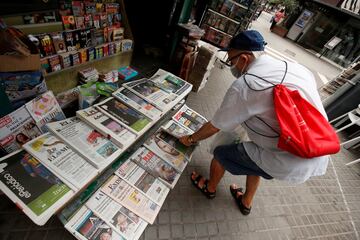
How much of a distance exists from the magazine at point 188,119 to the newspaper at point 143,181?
2.68 feet

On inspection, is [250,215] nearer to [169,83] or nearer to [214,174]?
[214,174]

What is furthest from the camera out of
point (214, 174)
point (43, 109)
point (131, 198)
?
point (214, 174)

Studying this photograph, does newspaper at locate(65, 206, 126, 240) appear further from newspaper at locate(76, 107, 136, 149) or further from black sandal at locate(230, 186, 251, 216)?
black sandal at locate(230, 186, 251, 216)

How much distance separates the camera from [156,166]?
203 cm

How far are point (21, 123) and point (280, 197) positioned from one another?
298cm

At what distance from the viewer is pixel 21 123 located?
5.52ft

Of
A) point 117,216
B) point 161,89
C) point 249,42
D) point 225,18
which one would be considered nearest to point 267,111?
point 249,42

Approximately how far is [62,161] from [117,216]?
633 millimetres

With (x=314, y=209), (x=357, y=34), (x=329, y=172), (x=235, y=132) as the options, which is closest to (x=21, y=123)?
(x=235, y=132)

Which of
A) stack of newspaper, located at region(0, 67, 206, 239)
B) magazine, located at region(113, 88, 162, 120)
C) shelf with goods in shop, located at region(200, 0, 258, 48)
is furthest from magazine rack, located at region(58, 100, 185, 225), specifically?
shelf with goods in shop, located at region(200, 0, 258, 48)

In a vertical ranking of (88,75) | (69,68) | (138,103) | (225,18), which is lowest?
(88,75)

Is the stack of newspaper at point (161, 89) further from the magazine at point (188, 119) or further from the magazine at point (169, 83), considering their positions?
the magazine at point (188, 119)

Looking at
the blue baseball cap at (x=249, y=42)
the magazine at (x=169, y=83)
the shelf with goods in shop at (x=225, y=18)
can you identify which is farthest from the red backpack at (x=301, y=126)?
the shelf with goods in shop at (x=225, y=18)

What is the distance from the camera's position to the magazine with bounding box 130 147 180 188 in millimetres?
1957
